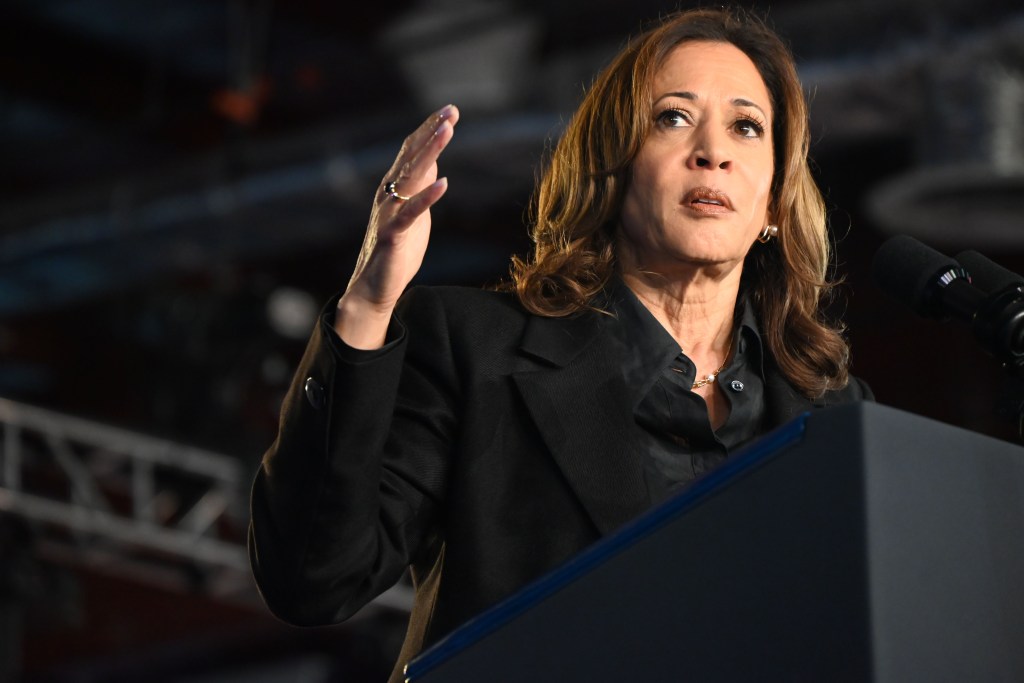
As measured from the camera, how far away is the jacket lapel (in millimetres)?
1283

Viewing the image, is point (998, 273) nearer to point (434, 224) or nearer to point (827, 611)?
point (827, 611)

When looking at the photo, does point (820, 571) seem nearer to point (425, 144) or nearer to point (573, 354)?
point (425, 144)

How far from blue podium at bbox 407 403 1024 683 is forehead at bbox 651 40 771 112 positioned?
2.48 feet

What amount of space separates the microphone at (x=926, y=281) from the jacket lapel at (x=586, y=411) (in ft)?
0.89

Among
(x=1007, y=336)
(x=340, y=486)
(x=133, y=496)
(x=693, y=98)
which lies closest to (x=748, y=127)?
(x=693, y=98)

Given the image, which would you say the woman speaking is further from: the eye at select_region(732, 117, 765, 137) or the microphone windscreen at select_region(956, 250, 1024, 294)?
the microphone windscreen at select_region(956, 250, 1024, 294)

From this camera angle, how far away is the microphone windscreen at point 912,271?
125 cm

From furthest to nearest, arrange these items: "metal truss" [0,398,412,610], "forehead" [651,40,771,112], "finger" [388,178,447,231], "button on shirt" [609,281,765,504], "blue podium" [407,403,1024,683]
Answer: "metal truss" [0,398,412,610] → "forehead" [651,40,771,112] → "button on shirt" [609,281,765,504] → "finger" [388,178,447,231] → "blue podium" [407,403,1024,683]

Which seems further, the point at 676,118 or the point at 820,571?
the point at 676,118

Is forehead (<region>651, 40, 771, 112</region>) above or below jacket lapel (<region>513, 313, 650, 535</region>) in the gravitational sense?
above

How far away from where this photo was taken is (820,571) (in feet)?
2.73

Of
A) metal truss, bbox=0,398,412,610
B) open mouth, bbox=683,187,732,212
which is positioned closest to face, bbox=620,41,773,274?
open mouth, bbox=683,187,732,212

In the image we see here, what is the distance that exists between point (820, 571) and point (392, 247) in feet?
1.61

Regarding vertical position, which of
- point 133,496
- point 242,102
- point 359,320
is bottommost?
point 359,320
